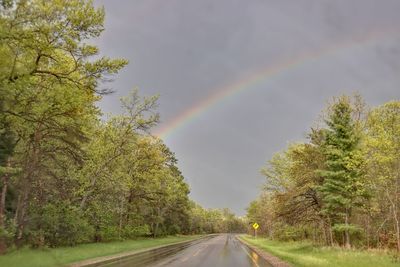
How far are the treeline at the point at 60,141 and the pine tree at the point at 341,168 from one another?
18.1m

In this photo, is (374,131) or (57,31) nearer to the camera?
(57,31)

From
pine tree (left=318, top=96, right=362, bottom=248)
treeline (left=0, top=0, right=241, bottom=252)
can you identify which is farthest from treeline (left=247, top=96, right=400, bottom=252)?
treeline (left=0, top=0, right=241, bottom=252)

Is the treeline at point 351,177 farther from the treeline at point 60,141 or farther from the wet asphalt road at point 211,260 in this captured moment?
the treeline at point 60,141

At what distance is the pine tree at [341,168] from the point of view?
32250 millimetres

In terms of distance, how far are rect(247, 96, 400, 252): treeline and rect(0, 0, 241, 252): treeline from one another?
1641 centimetres

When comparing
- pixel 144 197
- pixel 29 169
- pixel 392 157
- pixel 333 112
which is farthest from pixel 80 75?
pixel 144 197

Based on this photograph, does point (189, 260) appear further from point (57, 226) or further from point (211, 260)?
point (57, 226)

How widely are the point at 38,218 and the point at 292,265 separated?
1885 centimetres

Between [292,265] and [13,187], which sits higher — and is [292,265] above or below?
below

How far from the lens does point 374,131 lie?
31156mm

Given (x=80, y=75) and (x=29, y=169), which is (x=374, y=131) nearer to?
A: (x=80, y=75)

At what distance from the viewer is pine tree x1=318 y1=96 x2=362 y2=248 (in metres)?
32.2

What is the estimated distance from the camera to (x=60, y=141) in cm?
2862

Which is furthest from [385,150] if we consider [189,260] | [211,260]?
[189,260]
